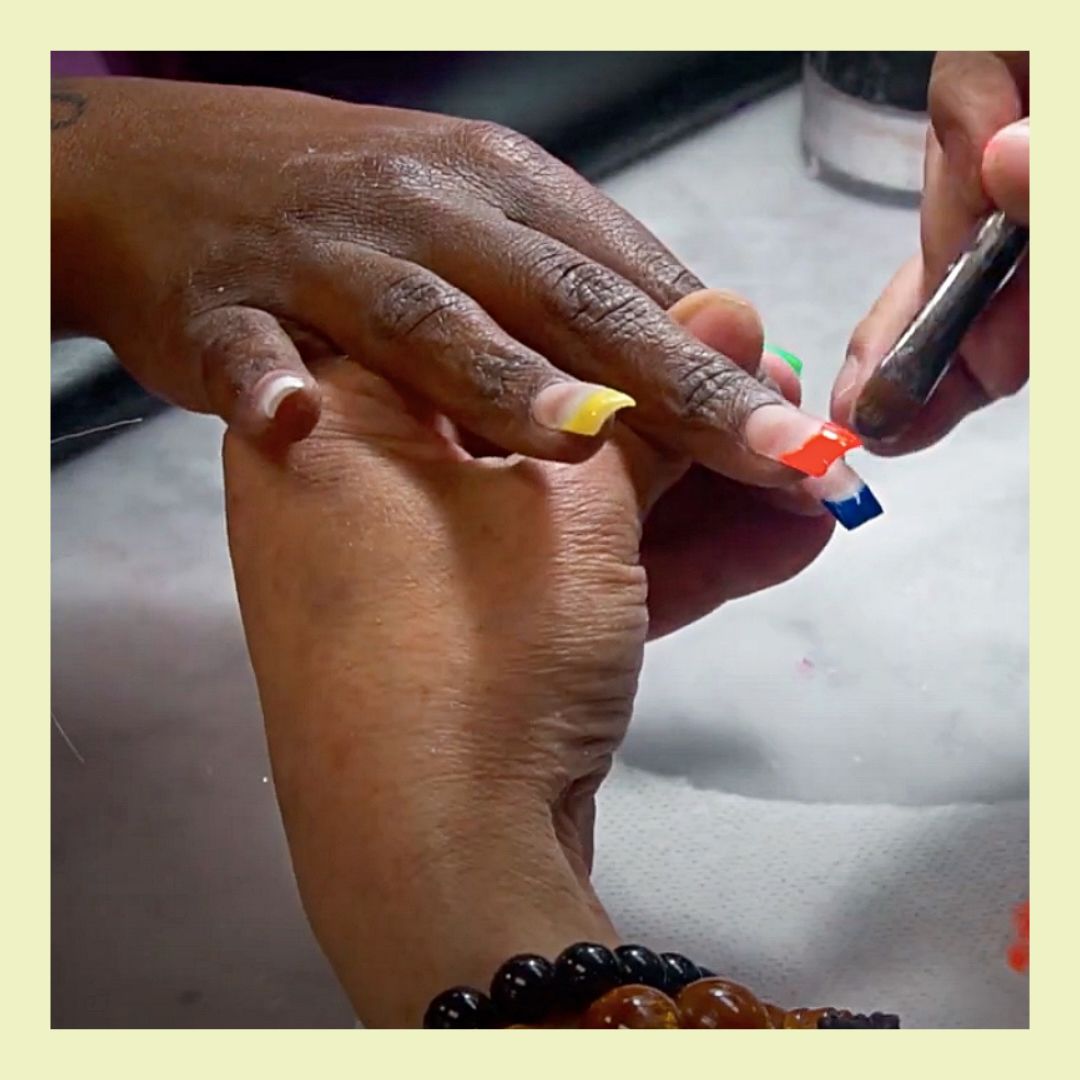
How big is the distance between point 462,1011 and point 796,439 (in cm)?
27

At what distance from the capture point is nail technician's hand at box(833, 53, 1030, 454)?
750 mm

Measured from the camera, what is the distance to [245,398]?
0.69 meters

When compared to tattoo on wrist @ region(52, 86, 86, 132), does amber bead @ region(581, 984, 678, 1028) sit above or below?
below

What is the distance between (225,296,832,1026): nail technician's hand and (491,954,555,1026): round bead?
0.03 metres

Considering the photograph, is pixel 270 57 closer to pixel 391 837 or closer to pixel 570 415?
pixel 570 415

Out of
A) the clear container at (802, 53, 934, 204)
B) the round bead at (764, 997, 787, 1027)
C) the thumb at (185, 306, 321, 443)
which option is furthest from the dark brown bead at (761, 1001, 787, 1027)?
the clear container at (802, 53, 934, 204)

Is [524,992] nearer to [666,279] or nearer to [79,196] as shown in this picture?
[666,279]

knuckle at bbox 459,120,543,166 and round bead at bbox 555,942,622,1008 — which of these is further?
knuckle at bbox 459,120,543,166

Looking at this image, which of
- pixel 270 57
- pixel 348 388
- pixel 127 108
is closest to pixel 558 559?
pixel 348 388

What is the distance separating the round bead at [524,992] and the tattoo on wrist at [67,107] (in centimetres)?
59

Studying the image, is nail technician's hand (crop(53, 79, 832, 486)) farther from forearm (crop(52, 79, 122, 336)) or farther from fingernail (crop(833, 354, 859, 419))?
fingernail (crop(833, 354, 859, 419))

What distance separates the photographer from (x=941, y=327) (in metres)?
0.78

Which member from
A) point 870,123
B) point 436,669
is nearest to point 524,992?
point 436,669

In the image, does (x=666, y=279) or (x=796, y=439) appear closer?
(x=796, y=439)
